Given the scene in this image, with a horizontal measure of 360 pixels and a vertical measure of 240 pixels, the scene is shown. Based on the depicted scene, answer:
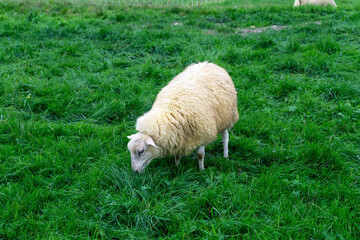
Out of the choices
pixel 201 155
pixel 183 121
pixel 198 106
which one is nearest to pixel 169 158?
pixel 201 155

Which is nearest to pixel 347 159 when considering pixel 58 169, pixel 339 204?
pixel 339 204

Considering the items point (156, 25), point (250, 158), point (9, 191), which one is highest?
point (156, 25)

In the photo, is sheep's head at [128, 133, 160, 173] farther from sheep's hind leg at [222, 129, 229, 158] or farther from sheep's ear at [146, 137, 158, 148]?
sheep's hind leg at [222, 129, 229, 158]

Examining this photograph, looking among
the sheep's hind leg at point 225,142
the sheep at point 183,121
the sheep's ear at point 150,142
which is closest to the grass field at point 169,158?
the sheep's hind leg at point 225,142

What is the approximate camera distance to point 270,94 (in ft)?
15.9

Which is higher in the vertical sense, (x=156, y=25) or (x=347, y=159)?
(x=156, y=25)

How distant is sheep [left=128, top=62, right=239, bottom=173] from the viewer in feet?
9.70

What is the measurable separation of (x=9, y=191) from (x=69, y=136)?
1.09 metres

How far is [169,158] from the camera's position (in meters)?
3.48

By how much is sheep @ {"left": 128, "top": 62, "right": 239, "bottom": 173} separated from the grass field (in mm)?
222

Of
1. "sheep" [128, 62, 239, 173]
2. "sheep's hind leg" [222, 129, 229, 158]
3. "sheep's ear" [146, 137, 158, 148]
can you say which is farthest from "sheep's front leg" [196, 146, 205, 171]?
"sheep's ear" [146, 137, 158, 148]

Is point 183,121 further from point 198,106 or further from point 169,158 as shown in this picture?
point 169,158

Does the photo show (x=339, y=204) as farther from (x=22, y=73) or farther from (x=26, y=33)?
(x=26, y=33)

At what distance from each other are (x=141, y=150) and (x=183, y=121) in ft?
1.69
